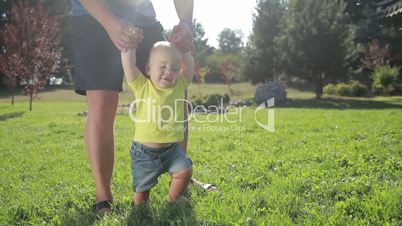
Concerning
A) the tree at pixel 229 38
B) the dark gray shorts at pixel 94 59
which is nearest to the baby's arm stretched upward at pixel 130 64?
the dark gray shorts at pixel 94 59

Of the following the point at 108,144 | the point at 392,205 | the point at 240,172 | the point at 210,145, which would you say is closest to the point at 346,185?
the point at 392,205

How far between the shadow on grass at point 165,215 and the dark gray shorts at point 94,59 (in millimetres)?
954

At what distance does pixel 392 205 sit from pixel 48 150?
5.15 meters

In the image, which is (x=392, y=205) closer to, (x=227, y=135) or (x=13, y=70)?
(x=227, y=135)

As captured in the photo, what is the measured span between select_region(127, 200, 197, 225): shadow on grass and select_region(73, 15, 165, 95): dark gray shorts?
0.95 meters

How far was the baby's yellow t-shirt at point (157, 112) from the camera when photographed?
2758 millimetres

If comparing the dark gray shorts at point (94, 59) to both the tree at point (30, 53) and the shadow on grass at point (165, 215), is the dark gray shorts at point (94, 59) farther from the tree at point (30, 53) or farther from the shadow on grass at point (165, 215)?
the tree at point (30, 53)

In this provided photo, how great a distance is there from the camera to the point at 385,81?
2791cm

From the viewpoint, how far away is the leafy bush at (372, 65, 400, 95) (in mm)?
27359

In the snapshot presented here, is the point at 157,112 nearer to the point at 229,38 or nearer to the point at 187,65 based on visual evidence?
the point at 187,65

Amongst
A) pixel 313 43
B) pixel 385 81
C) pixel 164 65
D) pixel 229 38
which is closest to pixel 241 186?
pixel 164 65

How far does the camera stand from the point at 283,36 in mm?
27062

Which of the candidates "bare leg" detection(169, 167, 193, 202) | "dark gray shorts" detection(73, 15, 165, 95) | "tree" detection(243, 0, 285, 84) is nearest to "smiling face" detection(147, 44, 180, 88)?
"dark gray shorts" detection(73, 15, 165, 95)

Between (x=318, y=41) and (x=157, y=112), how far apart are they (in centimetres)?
2348
